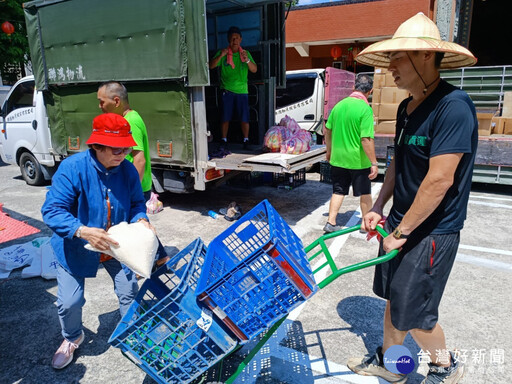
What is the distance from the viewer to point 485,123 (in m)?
7.29


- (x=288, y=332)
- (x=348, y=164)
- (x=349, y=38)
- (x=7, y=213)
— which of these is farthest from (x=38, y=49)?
(x=349, y=38)

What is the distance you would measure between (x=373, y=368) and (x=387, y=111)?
21.5ft

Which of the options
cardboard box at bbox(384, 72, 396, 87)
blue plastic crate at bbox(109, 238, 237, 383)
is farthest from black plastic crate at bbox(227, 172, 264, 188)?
blue plastic crate at bbox(109, 238, 237, 383)

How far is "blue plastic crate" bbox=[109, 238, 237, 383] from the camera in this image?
181cm

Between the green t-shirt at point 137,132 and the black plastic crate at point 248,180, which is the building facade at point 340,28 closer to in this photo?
the black plastic crate at point 248,180

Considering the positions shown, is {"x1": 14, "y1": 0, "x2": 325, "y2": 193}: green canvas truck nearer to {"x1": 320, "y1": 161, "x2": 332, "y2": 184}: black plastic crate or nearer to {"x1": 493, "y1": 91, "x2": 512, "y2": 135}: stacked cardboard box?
{"x1": 320, "y1": 161, "x2": 332, "y2": 184}: black plastic crate

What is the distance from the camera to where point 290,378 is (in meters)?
2.52

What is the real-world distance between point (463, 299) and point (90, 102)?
244 inches

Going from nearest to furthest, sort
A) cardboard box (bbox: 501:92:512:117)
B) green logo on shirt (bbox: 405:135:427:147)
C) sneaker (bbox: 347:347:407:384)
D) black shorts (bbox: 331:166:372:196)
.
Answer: green logo on shirt (bbox: 405:135:427:147), sneaker (bbox: 347:347:407:384), black shorts (bbox: 331:166:372:196), cardboard box (bbox: 501:92:512:117)

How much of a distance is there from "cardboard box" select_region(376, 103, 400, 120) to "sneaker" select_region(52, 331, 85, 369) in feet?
23.8

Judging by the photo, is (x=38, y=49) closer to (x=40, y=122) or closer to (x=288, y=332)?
(x=40, y=122)

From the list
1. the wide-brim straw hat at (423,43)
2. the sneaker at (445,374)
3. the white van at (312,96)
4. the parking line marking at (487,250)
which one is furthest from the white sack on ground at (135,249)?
the white van at (312,96)

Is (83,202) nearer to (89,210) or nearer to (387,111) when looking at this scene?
(89,210)

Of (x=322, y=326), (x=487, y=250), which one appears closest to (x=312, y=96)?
(x=487, y=250)
